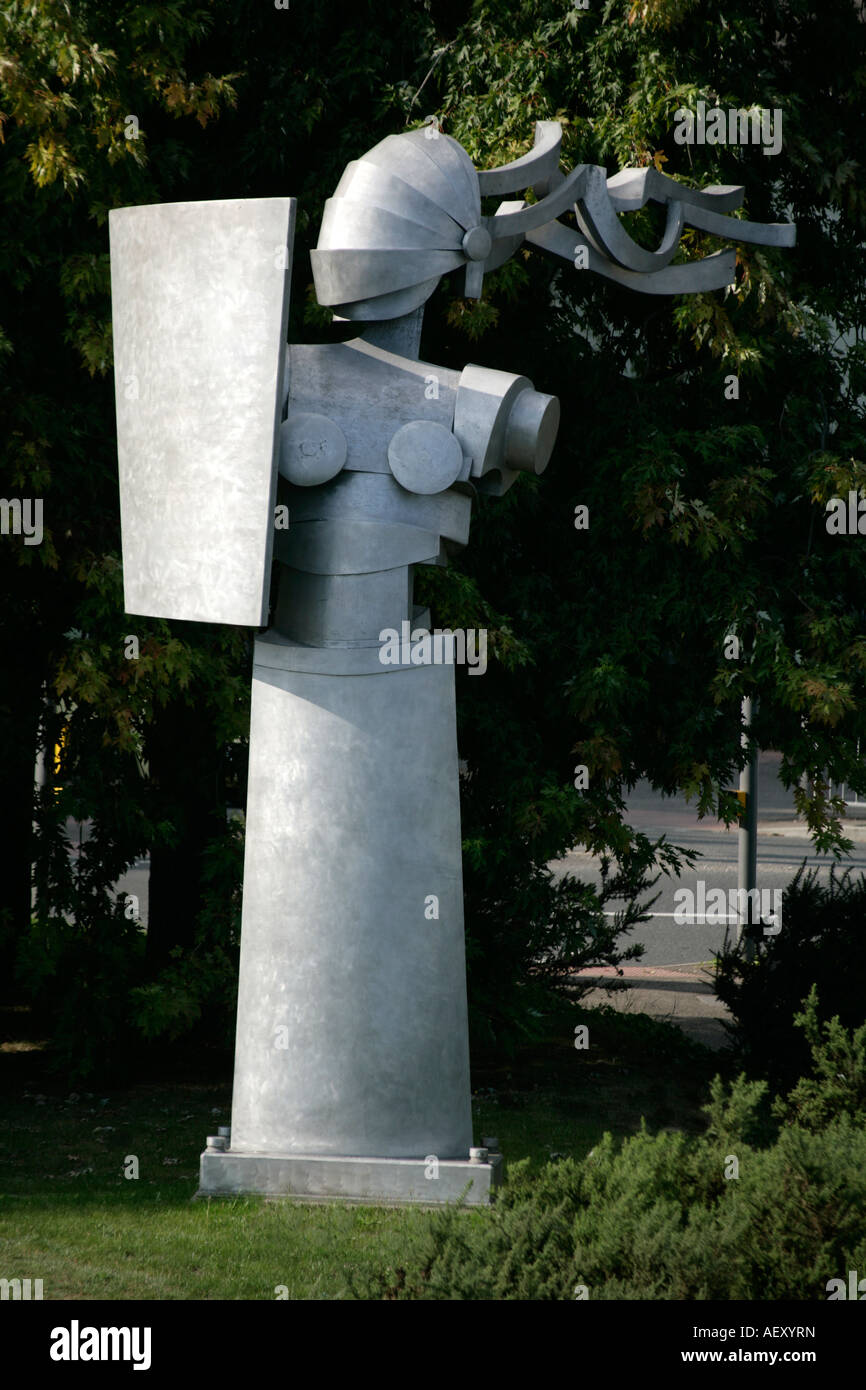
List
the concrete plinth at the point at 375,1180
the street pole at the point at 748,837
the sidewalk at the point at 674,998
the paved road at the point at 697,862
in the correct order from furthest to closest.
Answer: the paved road at the point at 697,862 < the sidewalk at the point at 674,998 < the street pole at the point at 748,837 < the concrete plinth at the point at 375,1180

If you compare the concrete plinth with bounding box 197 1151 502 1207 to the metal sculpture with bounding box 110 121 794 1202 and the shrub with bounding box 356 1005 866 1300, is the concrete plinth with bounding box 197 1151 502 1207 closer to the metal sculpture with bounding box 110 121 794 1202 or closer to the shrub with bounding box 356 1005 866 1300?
the metal sculpture with bounding box 110 121 794 1202

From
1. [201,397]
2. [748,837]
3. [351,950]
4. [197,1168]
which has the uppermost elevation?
[201,397]

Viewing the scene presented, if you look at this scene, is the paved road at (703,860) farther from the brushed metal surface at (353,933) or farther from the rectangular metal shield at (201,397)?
the rectangular metal shield at (201,397)

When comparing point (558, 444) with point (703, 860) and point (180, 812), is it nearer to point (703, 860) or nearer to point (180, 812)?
point (180, 812)

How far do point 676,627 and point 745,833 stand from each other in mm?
3054

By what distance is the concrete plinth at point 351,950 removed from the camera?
5805mm

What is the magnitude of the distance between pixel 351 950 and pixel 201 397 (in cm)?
208

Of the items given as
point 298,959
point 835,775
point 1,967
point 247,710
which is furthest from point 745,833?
point 298,959

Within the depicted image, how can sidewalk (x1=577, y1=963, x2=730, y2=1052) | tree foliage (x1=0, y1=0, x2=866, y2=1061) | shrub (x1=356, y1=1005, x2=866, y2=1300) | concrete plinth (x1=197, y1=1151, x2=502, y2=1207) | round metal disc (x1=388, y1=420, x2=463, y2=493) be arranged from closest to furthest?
shrub (x1=356, y1=1005, x2=866, y2=1300) < concrete plinth (x1=197, y1=1151, x2=502, y2=1207) < round metal disc (x1=388, y1=420, x2=463, y2=493) < tree foliage (x1=0, y1=0, x2=866, y2=1061) < sidewalk (x1=577, y1=963, x2=730, y2=1052)

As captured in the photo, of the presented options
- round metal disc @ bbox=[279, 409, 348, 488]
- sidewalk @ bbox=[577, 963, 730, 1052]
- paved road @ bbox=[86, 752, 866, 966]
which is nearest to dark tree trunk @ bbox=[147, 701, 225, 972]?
paved road @ bbox=[86, 752, 866, 966]

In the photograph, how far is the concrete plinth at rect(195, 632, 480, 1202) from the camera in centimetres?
580

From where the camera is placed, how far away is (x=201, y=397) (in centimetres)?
568

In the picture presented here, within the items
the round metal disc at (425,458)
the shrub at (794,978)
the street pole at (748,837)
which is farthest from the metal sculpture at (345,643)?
the street pole at (748,837)

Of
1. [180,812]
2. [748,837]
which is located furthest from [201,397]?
[748,837]
